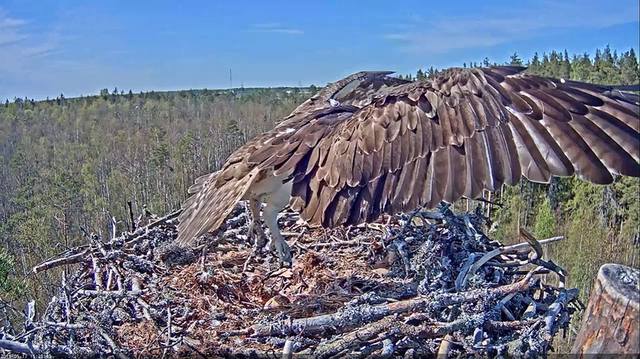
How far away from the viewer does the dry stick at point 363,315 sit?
3.51 metres

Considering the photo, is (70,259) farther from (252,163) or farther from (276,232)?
(252,163)

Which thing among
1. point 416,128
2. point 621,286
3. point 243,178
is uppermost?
point 416,128

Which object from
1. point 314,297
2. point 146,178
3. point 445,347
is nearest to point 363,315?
point 445,347

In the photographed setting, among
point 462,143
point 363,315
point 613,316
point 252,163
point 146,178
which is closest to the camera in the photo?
point 613,316

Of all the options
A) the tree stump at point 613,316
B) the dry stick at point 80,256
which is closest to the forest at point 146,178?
the dry stick at point 80,256

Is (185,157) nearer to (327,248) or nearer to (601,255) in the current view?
(601,255)

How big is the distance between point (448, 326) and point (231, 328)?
133 centimetres

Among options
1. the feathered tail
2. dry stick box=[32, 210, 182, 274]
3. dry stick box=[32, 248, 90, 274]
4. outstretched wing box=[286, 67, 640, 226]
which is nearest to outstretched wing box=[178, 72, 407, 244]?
the feathered tail

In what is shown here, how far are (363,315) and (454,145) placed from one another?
3.69 ft

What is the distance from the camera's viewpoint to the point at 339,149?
3484 mm

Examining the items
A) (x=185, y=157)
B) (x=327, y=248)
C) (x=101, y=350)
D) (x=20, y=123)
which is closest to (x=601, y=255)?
(x=327, y=248)

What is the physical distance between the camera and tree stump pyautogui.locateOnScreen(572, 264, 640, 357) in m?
1.61

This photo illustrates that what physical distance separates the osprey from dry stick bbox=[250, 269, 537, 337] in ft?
1.91

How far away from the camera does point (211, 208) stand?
4.13m
